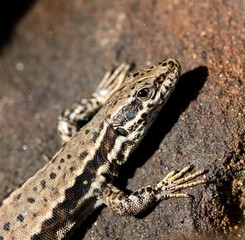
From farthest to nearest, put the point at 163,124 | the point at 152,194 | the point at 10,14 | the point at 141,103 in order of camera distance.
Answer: the point at 10,14 < the point at 163,124 < the point at 141,103 < the point at 152,194

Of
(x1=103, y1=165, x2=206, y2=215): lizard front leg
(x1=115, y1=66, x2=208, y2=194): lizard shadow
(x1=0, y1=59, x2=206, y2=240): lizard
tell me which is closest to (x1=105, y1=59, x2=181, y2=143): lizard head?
(x1=0, y1=59, x2=206, y2=240): lizard

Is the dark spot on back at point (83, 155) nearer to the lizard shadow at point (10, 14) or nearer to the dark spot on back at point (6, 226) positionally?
the dark spot on back at point (6, 226)

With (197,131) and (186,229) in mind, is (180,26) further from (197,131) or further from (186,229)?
(186,229)

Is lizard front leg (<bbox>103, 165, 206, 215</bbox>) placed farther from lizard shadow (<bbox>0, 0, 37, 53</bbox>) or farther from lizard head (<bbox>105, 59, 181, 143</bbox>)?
lizard shadow (<bbox>0, 0, 37, 53</bbox>)

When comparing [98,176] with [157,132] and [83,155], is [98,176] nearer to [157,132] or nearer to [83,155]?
[83,155]

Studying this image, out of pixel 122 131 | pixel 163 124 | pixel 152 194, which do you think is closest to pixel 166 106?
pixel 163 124
